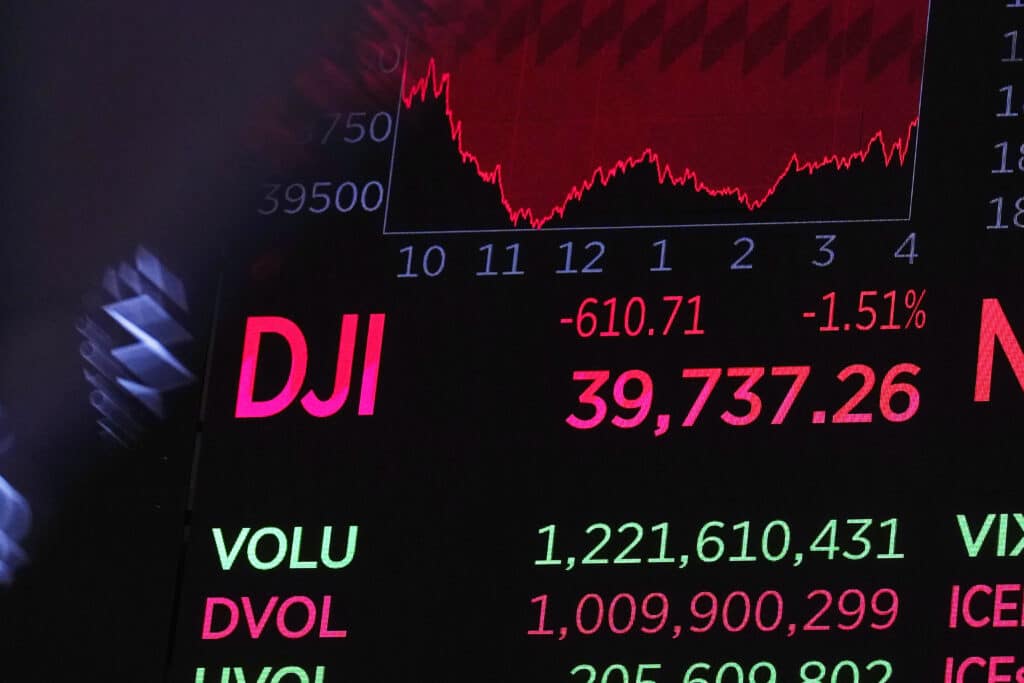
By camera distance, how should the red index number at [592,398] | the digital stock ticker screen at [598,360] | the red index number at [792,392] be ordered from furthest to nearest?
the red index number at [592,398] < the red index number at [792,392] < the digital stock ticker screen at [598,360]

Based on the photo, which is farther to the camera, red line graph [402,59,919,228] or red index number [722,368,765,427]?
red line graph [402,59,919,228]

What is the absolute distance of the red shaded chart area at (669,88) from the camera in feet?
21.8

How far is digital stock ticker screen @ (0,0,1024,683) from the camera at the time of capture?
6336 millimetres

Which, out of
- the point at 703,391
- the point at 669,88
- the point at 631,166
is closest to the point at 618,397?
the point at 703,391

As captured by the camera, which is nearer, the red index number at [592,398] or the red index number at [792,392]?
the red index number at [792,392]

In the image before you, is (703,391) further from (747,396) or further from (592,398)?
(592,398)

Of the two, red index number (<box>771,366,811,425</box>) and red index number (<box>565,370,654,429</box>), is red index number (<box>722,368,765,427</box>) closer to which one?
red index number (<box>771,366,811,425</box>)

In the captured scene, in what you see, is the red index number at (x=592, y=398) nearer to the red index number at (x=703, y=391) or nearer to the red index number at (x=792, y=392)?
the red index number at (x=703, y=391)

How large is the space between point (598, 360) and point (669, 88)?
0.62m

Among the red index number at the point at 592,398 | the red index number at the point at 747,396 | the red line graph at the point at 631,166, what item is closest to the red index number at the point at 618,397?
the red index number at the point at 592,398

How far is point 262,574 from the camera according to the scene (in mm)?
6633

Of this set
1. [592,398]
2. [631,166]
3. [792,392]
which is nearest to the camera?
[792,392]

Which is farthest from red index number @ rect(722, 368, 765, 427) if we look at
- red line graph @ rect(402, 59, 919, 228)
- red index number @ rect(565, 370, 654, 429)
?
red line graph @ rect(402, 59, 919, 228)

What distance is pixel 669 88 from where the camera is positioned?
677cm
